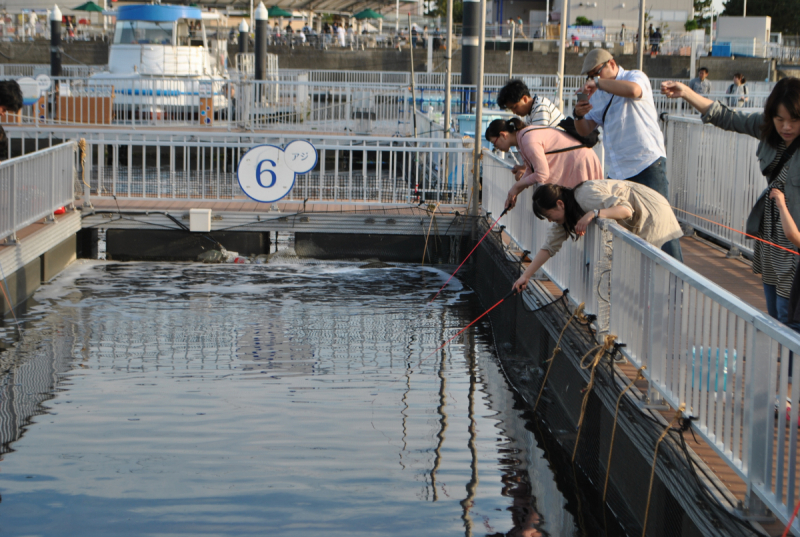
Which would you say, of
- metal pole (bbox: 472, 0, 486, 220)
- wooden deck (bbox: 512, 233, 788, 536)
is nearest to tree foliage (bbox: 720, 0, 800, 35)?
metal pole (bbox: 472, 0, 486, 220)

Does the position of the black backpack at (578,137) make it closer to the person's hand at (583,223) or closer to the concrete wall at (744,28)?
the person's hand at (583,223)

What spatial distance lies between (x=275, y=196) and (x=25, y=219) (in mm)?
3532

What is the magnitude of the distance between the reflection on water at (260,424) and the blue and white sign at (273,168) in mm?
2964

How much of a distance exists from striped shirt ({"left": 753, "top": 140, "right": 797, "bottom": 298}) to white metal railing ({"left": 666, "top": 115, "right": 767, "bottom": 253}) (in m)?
3.65

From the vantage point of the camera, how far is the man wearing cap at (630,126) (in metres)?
6.21

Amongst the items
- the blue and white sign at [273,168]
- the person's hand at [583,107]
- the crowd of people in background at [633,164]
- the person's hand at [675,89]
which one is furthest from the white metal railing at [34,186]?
the person's hand at [675,89]

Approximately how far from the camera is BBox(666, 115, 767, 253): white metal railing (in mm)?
8867

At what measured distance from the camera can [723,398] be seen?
3.71 m

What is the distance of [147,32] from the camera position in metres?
30.2

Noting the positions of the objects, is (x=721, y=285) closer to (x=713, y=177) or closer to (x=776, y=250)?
(x=713, y=177)

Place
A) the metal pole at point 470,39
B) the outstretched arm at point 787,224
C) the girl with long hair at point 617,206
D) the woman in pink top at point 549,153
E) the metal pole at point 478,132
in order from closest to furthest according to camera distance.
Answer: the outstretched arm at point 787,224, the girl with long hair at point 617,206, the woman in pink top at point 549,153, the metal pole at point 478,132, the metal pole at point 470,39

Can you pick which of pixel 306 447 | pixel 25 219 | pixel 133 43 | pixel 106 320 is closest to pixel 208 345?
pixel 106 320

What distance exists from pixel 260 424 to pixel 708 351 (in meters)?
3.12

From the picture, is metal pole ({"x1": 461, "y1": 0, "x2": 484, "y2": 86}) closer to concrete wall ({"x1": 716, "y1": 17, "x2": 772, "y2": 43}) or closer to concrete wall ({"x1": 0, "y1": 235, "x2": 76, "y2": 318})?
concrete wall ({"x1": 0, "y1": 235, "x2": 76, "y2": 318})
